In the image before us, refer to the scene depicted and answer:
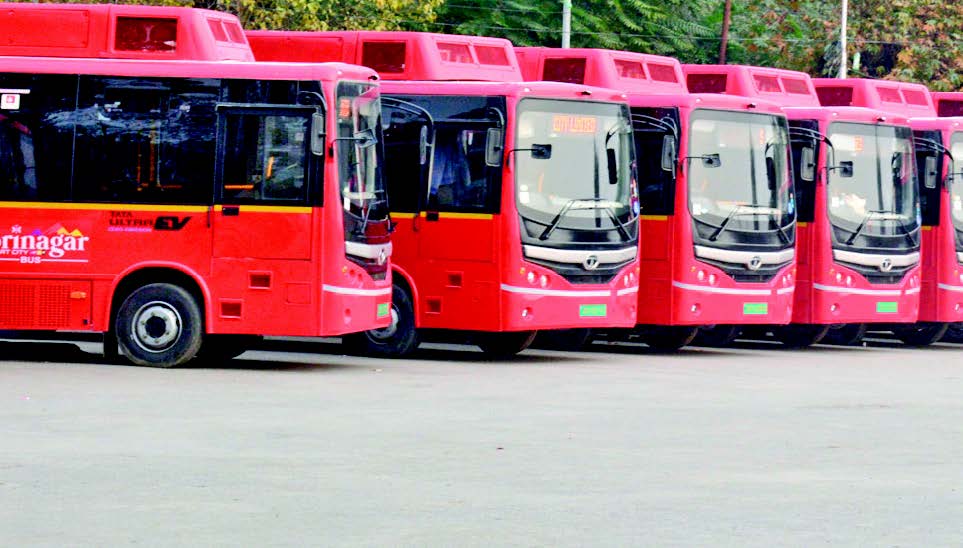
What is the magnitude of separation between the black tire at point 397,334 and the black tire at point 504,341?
1031mm

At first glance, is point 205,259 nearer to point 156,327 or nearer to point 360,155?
point 156,327

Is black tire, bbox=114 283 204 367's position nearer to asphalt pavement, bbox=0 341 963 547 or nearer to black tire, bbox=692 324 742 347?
asphalt pavement, bbox=0 341 963 547

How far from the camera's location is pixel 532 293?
22.0 m

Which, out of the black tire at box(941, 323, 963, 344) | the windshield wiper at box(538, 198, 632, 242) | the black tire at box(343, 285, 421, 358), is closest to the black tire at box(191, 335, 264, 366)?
the black tire at box(343, 285, 421, 358)

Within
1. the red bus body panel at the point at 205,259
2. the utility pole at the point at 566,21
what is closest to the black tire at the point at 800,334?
the red bus body panel at the point at 205,259

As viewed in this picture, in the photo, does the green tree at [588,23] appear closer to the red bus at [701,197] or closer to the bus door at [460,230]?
the red bus at [701,197]

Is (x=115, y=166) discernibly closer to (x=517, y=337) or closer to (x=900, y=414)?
(x=517, y=337)

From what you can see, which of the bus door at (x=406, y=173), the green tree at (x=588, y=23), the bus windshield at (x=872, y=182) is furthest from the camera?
the green tree at (x=588, y=23)

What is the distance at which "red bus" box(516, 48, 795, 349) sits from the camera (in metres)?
24.5

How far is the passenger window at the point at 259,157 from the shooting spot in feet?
64.3

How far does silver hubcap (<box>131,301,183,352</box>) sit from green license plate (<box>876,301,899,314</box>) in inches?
422

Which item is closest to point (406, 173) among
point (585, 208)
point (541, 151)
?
point (541, 151)

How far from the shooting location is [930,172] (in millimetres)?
29062

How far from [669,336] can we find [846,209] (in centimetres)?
299
